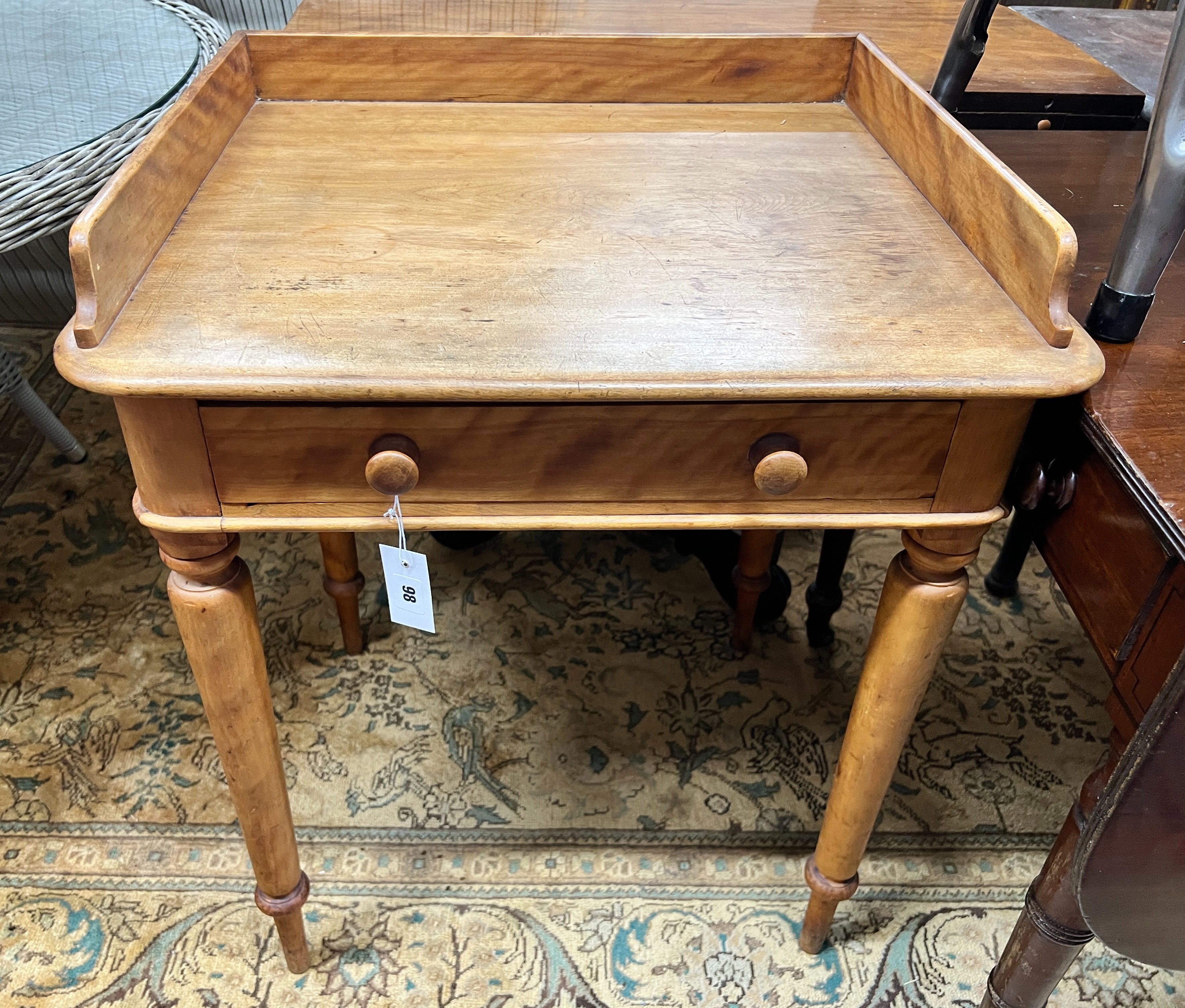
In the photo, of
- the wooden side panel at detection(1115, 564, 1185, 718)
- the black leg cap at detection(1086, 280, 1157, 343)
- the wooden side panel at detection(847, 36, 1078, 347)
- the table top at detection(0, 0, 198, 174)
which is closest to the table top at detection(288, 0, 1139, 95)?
the table top at detection(0, 0, 198, 174)

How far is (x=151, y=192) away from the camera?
70 cm

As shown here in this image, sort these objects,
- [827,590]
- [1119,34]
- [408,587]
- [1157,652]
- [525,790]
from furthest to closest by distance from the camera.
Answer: [1119,34] → [827,590] → [525,790] → [408,587] → [1157,652]

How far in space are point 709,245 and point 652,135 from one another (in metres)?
0.23

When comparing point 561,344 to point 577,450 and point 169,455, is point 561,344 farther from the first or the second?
point 169,455

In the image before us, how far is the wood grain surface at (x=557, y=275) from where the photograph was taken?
599 mm

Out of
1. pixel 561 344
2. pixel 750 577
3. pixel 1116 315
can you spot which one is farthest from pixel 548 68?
pixel 750 577

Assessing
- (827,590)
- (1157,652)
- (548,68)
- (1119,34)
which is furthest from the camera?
(1119,34)

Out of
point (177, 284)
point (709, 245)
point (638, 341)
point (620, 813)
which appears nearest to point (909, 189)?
point (709, 245)

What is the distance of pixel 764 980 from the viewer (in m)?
1.02

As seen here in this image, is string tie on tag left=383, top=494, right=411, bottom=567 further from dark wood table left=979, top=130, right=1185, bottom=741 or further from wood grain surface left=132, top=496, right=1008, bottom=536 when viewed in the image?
dark wood table left=979, top=130, right=1185, bottom=741

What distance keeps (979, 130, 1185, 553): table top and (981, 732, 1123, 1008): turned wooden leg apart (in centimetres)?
20

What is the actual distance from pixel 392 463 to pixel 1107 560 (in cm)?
50

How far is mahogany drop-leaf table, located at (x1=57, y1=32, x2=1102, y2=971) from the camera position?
61cm

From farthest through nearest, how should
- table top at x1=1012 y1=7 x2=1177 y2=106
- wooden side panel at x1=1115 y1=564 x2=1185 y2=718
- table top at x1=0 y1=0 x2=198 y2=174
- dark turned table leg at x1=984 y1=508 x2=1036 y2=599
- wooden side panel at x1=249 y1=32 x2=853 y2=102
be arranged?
dark turned table leg at x1=984 y1=508 x2=1036 y2=599 → table top at x1=1012 y1=7 x2=1177 y2=106 → table top at x1=0 y1=0 x2=198 y2=174 → wooden side panel at x1=249 y1=32 x2=853 y2=102 → wooden side panel at x1=1115 y1=564 x2=1185 y2=718
